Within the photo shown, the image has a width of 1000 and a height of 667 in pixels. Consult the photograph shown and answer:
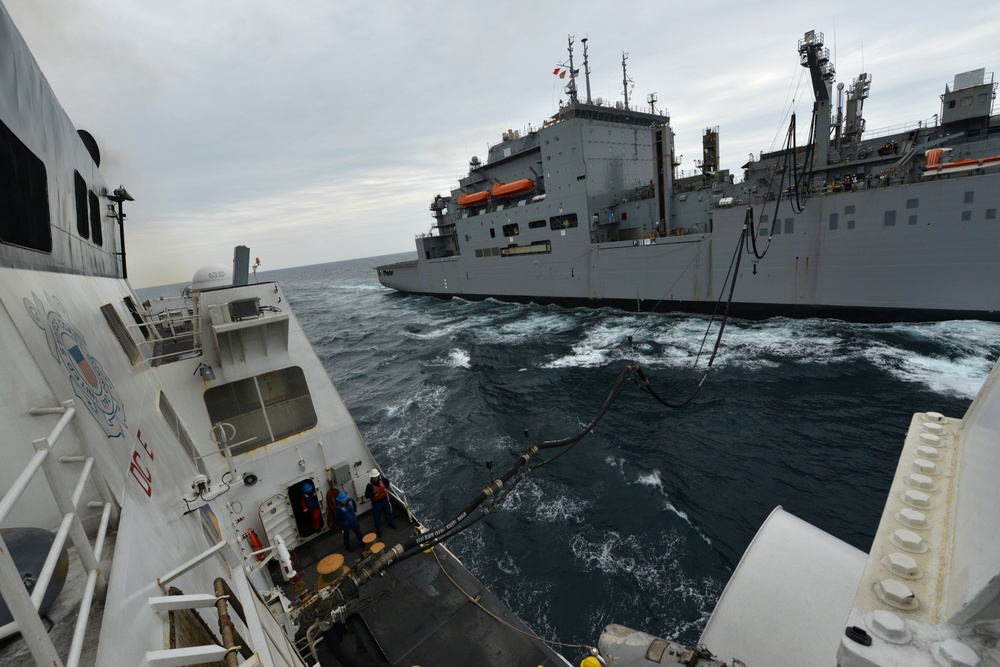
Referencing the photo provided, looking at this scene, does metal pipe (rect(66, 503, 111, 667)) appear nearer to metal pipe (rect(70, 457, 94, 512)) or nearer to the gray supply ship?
metal pipe (rect(70, 457, 94, 512))

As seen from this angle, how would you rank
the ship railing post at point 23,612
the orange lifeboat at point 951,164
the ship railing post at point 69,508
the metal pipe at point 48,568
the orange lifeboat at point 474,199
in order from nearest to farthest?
the ship railing post at point 23,612
the metal pipe at point 48,568
the ship railing post at point 69,508
the orange lifeboat at point 951,164
the orange lifeboat at point 474,199

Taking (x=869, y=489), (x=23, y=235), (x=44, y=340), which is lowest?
(x=869, y=489)

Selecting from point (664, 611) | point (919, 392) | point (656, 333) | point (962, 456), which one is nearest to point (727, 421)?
point (919, 392)

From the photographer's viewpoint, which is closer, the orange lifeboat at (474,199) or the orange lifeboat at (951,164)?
the orange lifeboat at (951,164)

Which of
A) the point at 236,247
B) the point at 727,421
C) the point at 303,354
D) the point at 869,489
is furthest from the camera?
the point at 727,421

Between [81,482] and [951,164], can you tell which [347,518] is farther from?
[951,164]

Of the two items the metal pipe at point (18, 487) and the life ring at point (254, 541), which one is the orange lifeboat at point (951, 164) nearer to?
the metal pipe at point (18, 487)

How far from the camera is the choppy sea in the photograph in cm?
843

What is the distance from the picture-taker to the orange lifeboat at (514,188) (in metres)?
33.6

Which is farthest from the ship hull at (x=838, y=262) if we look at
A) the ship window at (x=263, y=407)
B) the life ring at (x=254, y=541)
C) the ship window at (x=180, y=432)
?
the ship window at (x=180, y=432)

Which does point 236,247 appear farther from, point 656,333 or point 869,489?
point 656,333

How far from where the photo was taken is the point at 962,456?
256cm

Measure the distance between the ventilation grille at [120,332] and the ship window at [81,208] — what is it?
0.93 m

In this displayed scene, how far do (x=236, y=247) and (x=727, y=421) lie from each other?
16354mm
